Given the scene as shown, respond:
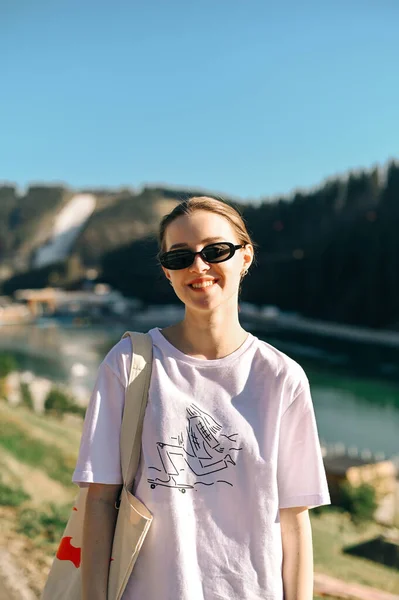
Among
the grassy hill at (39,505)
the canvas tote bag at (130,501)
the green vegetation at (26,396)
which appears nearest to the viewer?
the canvas tote bag at (130,501)

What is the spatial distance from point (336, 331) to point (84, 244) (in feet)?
196

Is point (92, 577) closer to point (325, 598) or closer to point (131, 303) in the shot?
point (325, 598)

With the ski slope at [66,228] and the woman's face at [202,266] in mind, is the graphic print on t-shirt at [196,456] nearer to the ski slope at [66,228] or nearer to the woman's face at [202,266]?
the woman's face at [202,266]

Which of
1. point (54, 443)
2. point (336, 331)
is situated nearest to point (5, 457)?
point (54, 443)

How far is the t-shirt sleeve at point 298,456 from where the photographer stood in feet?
3.52

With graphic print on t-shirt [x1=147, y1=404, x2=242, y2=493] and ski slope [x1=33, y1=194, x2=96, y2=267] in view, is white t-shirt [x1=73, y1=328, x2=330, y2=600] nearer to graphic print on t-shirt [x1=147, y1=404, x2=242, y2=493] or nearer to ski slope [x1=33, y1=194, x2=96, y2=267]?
graphic print on t-shirt [x1=147, y1=404, x2=242, y2=493]

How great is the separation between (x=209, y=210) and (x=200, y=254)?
8 centimetres

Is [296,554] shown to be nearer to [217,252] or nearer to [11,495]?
[217,252]

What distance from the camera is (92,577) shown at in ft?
3.32

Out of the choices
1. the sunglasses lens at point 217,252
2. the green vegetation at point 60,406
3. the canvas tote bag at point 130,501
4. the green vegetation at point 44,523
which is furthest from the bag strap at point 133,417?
the green vegetation at point 60,406

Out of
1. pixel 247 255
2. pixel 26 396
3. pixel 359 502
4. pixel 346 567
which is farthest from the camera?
pixel 26 396

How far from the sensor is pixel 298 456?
108 cm

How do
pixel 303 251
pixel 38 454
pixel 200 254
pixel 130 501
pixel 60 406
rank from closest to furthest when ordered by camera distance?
pixel 130 501 < pixel 200 254 < pixel 38 454 < pixel 60 406 < pixel 303 251

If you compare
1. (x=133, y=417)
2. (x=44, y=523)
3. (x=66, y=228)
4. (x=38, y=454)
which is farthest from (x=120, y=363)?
(x=66, y=228)
